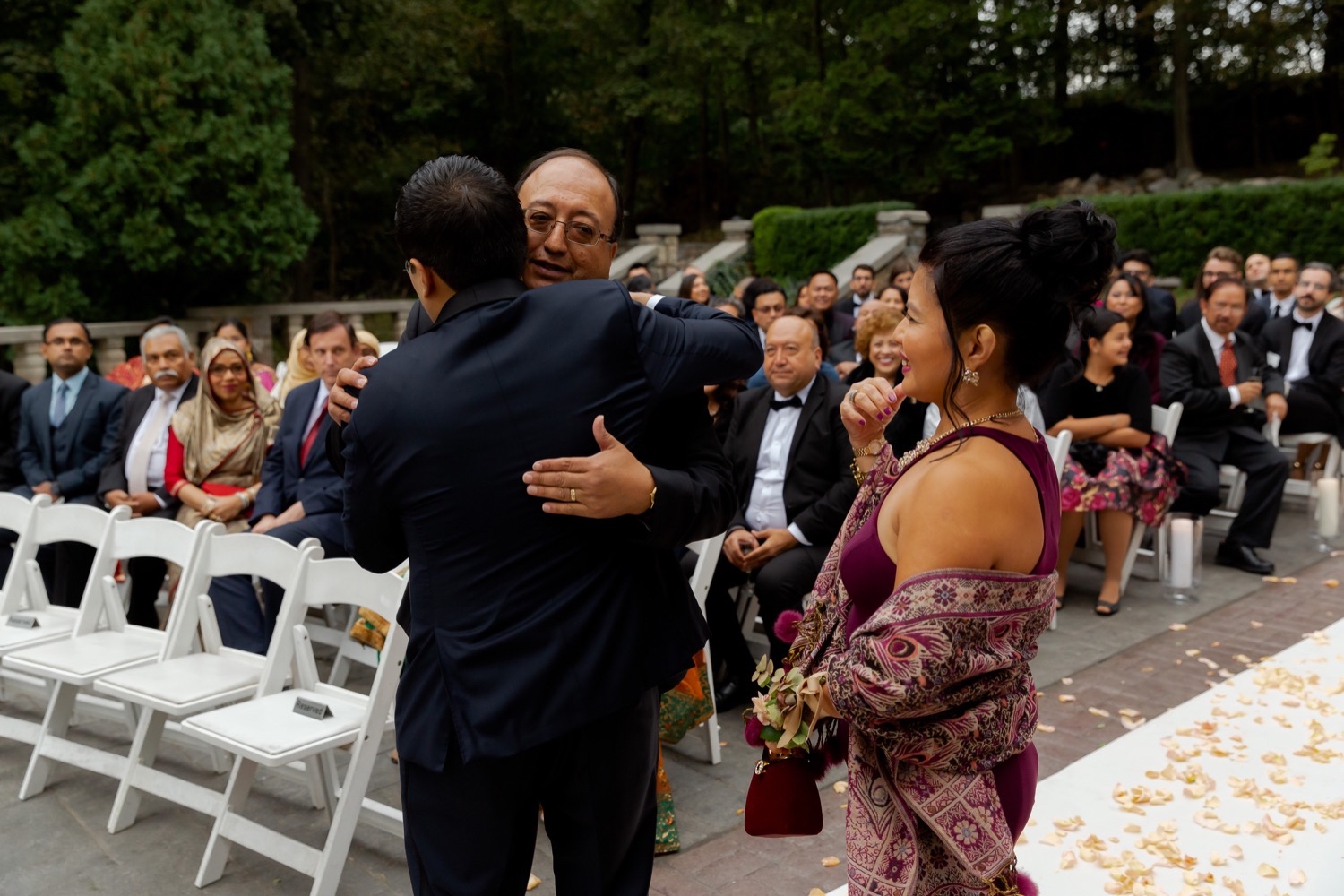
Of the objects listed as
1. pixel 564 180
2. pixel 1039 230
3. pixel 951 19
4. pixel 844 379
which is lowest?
pixel 844 379

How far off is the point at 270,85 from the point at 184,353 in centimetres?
796

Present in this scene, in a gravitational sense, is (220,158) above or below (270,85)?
below

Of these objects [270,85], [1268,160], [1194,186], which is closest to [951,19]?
[1194,186]

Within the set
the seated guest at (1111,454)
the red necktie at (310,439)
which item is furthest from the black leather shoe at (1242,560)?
the red necktie at (310,439)

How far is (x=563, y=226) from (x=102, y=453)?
17.6 ft

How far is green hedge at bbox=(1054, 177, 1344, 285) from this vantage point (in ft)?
51.6

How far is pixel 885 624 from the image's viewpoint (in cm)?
195

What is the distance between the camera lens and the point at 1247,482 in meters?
7.33

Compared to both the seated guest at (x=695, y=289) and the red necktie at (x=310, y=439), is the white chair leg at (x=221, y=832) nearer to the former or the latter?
the red necktie at (x=310, y=439)

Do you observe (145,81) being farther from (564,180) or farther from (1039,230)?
(1039,230)

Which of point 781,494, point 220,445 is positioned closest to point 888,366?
point 781,494

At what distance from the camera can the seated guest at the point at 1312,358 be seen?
7.95 m

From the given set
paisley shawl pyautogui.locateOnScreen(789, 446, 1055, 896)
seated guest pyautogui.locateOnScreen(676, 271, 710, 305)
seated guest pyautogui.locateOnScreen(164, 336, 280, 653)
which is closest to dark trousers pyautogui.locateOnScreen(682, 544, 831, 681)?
seated guest pyautogui.locateOnScreen(164, 336, 280, 653)

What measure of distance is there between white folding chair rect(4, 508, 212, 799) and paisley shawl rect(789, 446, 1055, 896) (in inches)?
125
